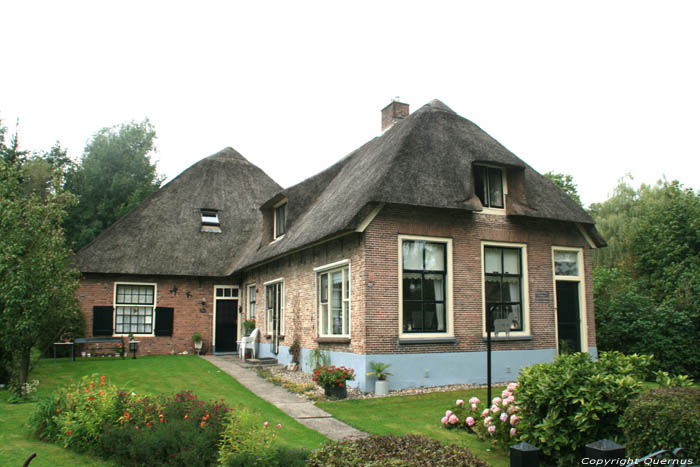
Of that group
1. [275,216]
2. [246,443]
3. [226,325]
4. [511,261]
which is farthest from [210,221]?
[246,443]

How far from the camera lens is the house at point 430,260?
12125 millimetres

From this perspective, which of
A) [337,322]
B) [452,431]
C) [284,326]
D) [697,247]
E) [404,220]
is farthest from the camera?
[697,247]

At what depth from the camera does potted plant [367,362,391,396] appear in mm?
11438

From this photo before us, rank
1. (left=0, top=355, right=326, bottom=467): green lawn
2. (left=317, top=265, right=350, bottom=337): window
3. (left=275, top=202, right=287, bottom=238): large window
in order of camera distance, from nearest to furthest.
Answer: (left=0, top=355, right=326, bottom=467): green lawn < (left=317, top=265, right=350, bottom=337): window < (left=275, top=202, right=287, bottom=238): large window

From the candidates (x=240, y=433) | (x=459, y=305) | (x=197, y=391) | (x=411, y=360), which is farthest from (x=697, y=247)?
(x=240, y=433)

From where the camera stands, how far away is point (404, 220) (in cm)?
1242

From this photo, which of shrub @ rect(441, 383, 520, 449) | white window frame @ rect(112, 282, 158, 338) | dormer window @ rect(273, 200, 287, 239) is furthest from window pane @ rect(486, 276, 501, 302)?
white window frame @ rect(112, 282, 158, 338)

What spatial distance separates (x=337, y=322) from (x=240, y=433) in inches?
316

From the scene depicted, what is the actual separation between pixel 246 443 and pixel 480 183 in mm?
9961

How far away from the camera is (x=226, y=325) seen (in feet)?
72.6

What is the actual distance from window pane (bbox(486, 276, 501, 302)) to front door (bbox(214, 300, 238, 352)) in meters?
12.2

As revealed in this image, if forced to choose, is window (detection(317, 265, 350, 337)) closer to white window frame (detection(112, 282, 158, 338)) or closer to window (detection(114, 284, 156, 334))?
white window frame (detection(112, 282, 158, 338))

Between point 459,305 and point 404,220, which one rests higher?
point 404,220

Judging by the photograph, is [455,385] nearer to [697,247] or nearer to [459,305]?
[459,305]
